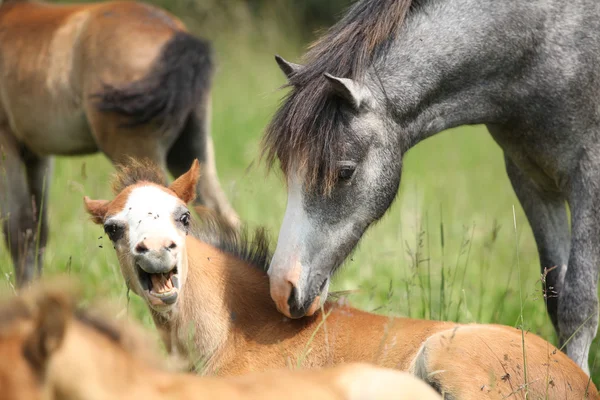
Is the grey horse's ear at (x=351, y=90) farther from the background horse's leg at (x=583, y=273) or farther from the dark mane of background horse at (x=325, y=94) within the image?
the background horse's leg at (x=583, y=273)

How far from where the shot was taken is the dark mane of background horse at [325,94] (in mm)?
3209

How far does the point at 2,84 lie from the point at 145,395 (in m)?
4.29

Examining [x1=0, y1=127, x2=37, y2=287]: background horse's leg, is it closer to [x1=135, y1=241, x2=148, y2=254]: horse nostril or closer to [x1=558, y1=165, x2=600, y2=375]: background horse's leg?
[x1=135, y1=241, x2=148, y2=254]: horse nostril

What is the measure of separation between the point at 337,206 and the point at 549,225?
130 centimetres

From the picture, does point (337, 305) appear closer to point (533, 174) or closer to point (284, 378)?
point (533, 174)

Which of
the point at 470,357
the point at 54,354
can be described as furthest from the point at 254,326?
the point at 54,354

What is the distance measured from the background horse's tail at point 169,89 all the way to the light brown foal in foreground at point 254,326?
1.38m

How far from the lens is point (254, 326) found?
342 centimetres

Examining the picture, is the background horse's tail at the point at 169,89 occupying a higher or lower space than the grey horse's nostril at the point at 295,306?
lower

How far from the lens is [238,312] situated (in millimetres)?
3439

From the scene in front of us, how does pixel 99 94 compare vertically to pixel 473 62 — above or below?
below

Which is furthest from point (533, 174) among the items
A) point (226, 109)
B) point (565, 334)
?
point (226, 109)

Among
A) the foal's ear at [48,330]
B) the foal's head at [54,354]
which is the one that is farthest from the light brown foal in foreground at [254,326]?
the foal's ear at [48,330]

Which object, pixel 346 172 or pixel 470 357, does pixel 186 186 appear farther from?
pixel 470 357
